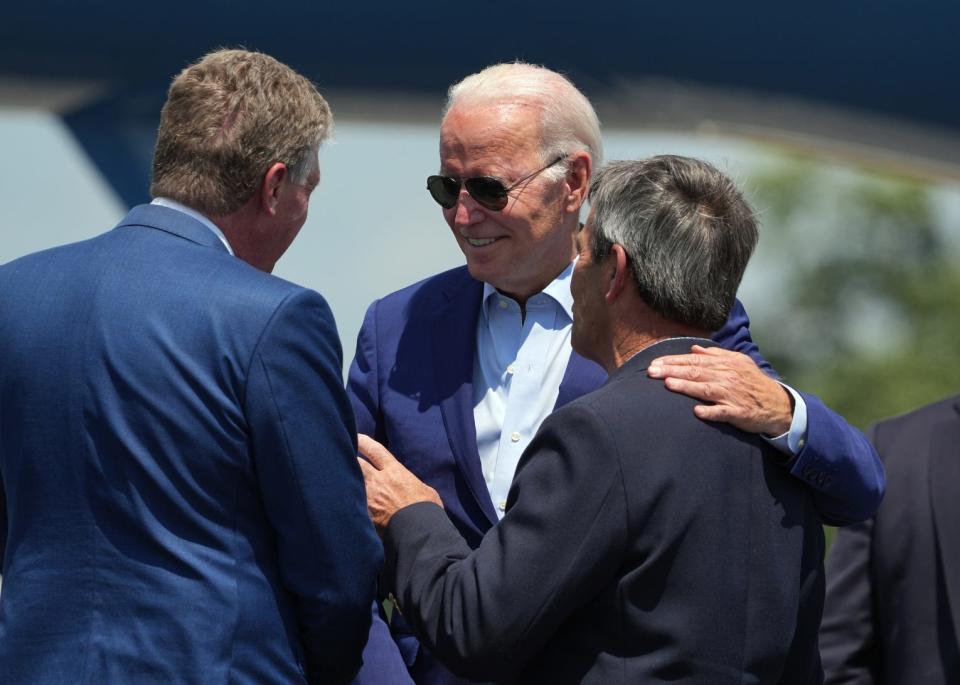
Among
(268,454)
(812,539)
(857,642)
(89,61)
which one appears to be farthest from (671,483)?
(89,61)

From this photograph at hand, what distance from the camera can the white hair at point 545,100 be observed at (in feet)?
10.0

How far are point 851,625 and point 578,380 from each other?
1.00 meters

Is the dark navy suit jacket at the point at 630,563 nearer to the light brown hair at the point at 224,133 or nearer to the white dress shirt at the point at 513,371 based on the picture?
the white dress shirt at the point at 513,371

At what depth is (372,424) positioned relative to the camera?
297 centimetres

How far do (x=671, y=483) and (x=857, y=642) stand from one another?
4.51 ft

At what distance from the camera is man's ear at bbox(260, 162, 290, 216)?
8.13 ft

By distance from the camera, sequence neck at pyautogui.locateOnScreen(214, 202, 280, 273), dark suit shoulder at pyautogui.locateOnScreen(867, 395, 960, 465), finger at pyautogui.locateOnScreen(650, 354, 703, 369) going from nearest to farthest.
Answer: finger at pyautogui.locateOnScreen(650, 354, 703, 369)
neck at pyautogui.locateOnScreen(214, 202, 280, 273)
dark suit shoulder at pyautogui.locateOnScreen(867, 395, 960, 465)

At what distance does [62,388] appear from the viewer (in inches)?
91.4

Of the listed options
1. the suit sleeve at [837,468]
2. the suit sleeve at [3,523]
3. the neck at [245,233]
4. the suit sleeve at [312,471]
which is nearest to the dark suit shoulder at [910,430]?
the suit sleeve at [837,468]

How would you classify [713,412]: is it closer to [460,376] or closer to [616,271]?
[616,271]

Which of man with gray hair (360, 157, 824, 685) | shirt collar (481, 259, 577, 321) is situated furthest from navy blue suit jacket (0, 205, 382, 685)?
shirt collar (481, 259, 577, 321)

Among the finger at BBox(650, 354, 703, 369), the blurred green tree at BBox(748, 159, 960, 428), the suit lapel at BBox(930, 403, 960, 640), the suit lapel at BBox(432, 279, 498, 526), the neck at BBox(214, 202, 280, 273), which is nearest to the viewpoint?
the finger at BBox(650, 354, 703, 369)

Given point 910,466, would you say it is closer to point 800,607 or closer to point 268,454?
point 800,607

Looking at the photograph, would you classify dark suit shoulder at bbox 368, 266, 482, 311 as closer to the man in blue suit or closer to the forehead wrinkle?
the forehead wrinkle
